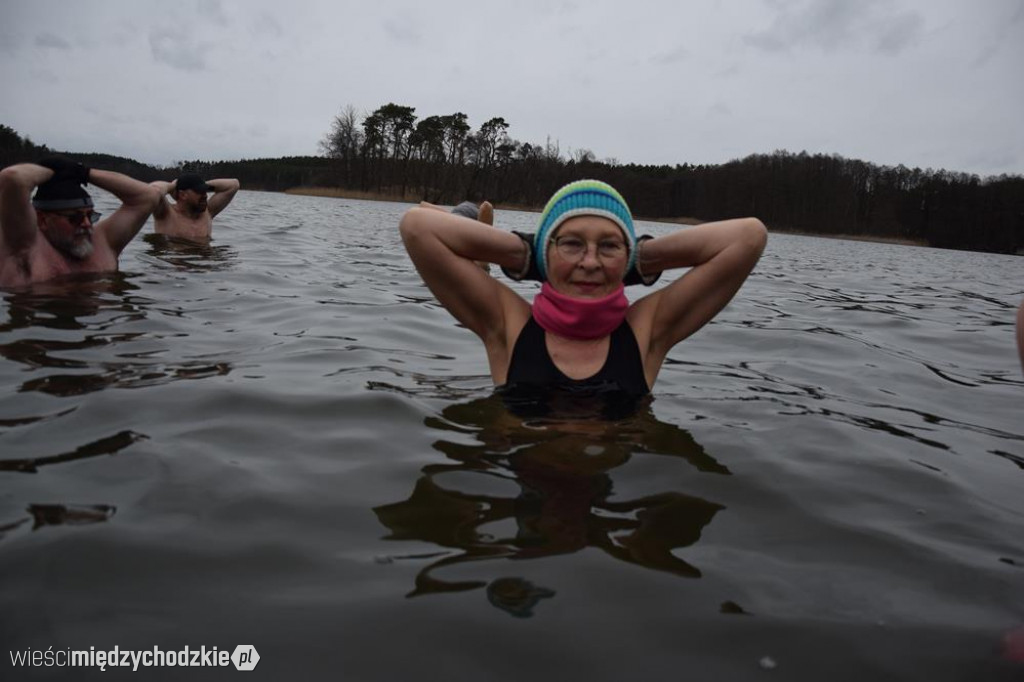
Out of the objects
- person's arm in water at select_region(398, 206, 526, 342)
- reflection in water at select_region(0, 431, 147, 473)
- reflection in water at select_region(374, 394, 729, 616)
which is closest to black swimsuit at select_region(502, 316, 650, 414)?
reflection in water at select_region(374, 394, 729, 616)

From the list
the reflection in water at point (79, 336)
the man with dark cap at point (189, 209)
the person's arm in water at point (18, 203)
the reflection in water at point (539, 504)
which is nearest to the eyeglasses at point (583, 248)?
the reflection in water at point (539, 504)

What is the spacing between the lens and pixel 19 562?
189cm

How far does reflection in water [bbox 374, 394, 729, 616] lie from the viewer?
83.8 inches

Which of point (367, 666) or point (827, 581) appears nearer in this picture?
point (367, 666)

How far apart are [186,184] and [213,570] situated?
9.06m

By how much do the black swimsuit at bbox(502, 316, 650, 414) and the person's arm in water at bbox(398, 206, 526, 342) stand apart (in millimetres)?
304

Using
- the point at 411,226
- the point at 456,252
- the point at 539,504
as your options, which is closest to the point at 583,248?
the point at 456,252

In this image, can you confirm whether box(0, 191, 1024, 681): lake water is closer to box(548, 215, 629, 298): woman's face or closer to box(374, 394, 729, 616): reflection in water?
box(374, 394, 729, 616): reflection in water

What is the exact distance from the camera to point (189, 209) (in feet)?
33.7

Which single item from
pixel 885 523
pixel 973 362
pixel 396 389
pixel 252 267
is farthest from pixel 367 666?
pixel 252 267

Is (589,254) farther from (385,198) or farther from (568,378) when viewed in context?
(385,198)

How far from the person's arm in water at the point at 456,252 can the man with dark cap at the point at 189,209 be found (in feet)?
25.4

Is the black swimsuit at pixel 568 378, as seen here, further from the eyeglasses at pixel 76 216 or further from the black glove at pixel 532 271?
the eyeglasses at pixel 76 216

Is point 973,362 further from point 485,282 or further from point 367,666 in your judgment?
point 367,666
